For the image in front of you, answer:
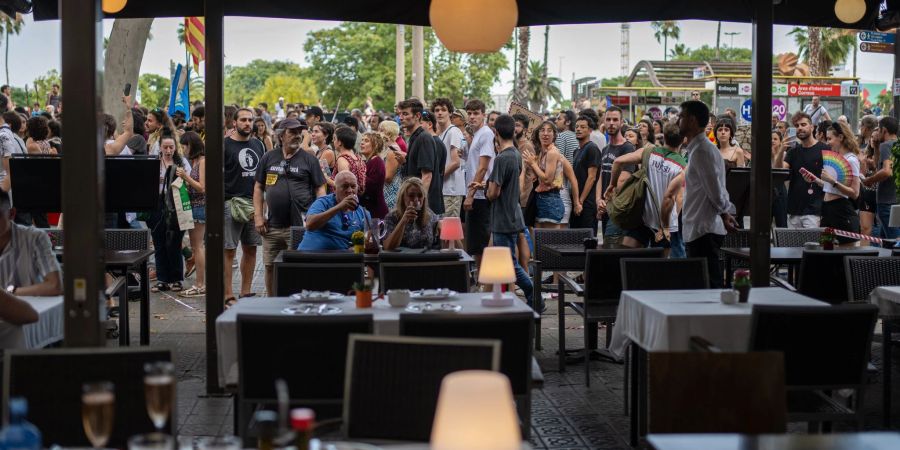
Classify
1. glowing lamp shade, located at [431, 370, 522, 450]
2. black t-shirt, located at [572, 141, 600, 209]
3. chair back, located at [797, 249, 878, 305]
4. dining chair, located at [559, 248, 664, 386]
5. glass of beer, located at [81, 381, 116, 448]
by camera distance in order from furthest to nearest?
black t-shirt, located at [572, 141, 600, 209]
chair back, located at [797, 249, 878, 305]
dining chair, located at [559, 248, 664, 386]
glass of beer, located at [81, 381, 116, 448]
glowing lamp shade, located at [431, 370, 522, 450]

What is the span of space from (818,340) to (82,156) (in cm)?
365

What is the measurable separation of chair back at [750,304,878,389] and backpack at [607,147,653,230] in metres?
4.08

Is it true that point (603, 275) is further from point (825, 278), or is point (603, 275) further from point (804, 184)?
point (804, 184)

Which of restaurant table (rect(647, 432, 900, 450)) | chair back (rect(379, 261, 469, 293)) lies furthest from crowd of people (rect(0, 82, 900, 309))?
restaurant table (rect(647, 432, 900, 450))

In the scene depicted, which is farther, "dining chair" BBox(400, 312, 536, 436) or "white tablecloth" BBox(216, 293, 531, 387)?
"white tablecloth" BBox(216, 293, 531, 387)

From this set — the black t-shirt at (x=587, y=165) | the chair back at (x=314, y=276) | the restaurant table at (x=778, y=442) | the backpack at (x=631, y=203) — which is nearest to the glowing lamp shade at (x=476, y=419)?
the restaurant table at (x=778, y=442)

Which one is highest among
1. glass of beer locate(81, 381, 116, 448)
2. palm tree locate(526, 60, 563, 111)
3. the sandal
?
palm tree locate(526, 60, 563, 111)

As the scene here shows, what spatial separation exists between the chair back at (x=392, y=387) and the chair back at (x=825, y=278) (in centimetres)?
493

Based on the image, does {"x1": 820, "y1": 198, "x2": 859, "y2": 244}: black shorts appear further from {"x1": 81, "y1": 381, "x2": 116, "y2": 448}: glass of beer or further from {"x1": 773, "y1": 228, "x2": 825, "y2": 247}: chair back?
{"x1": 81, "y1": 381, "x2": 116, "y2": 448}: glass of beer

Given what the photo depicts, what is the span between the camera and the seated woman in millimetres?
9297

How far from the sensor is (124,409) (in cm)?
454

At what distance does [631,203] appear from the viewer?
9.82 meters

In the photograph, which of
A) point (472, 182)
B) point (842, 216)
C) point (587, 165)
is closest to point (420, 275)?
point (472, 182)

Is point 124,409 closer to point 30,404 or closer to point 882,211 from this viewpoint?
point 30,404
